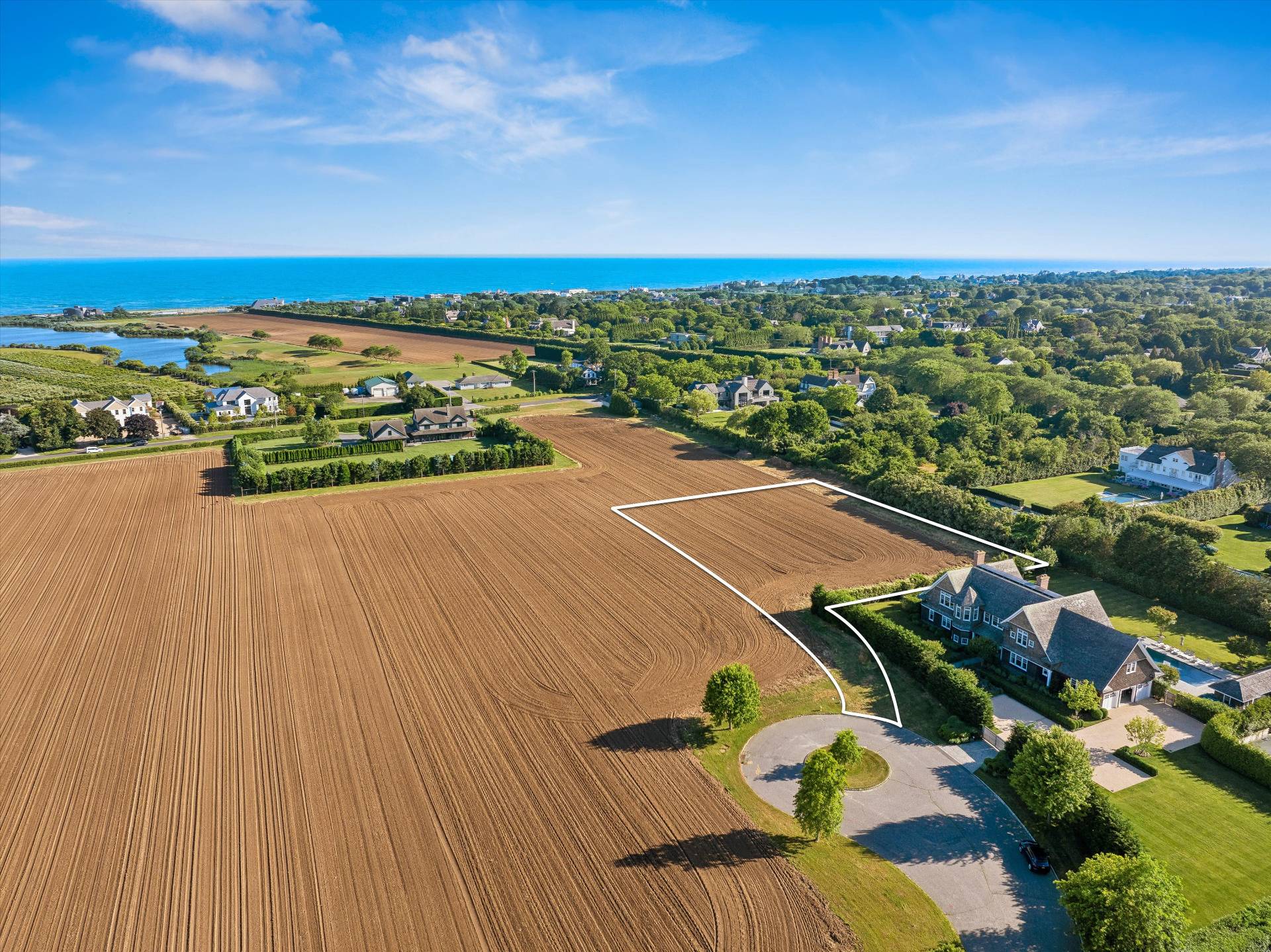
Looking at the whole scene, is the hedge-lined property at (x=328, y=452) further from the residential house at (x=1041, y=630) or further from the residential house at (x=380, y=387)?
the residential house at (x=1041, y=630)

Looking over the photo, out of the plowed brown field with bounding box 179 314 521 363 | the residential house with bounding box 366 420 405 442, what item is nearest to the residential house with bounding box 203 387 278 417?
the residential house with bounding box 366 420 405 442

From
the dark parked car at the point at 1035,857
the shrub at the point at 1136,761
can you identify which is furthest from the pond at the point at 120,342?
the shrub at the point at 1136,761

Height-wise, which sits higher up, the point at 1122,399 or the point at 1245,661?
the point at 1122,399

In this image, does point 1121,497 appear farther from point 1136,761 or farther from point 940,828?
point 940,828

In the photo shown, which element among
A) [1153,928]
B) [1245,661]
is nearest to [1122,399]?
[1245,661]

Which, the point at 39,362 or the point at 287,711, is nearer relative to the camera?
the point at 287,711

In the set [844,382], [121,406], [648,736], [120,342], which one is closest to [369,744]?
[648,736]

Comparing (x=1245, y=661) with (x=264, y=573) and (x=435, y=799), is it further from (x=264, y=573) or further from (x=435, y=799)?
(x=264, y=573)
